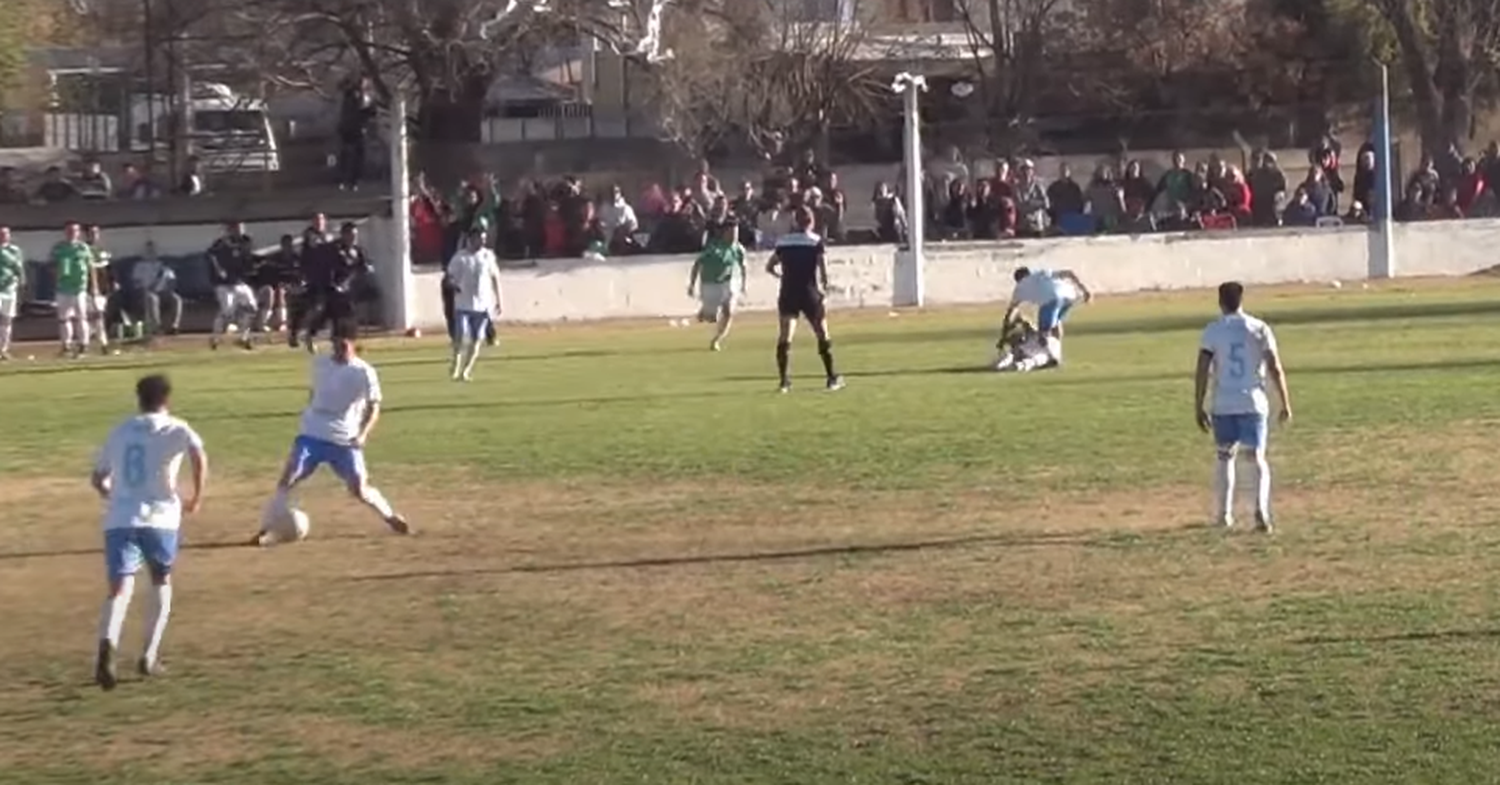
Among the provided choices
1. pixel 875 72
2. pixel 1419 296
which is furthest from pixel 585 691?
pixel 875 72

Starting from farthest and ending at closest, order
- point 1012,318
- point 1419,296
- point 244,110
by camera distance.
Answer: point 244,110 → point 1419,296 → point 1012,318

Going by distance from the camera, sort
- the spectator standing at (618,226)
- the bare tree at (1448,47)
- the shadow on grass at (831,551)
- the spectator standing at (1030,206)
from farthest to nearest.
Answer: the bare tree at (1448,47) < the spectator standing at (1030,206) < the spectator standing at (618,226) < the shadow on grass at (831,551)

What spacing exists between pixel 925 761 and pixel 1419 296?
32.2m

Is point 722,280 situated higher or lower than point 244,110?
lower

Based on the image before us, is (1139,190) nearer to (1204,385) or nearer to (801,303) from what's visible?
(801,303)

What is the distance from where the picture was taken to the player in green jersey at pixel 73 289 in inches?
1470

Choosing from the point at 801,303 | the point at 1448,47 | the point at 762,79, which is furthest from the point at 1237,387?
the point at 1448,47

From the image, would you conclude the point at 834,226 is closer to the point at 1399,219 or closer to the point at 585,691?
the point at 1399,219

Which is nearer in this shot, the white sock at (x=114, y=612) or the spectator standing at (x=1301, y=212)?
the white sock at (x=114, y=612)

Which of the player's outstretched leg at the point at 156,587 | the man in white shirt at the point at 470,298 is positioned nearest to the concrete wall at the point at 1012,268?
the man in white shirt at the point at 470,298

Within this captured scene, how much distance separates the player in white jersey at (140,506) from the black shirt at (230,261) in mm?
27966

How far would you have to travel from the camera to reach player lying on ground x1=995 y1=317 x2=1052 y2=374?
28891 millimetres

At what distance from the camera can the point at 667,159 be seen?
46.8 meters

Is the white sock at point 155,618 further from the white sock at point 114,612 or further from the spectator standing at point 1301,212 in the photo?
the spectator standing at point 1301,212
